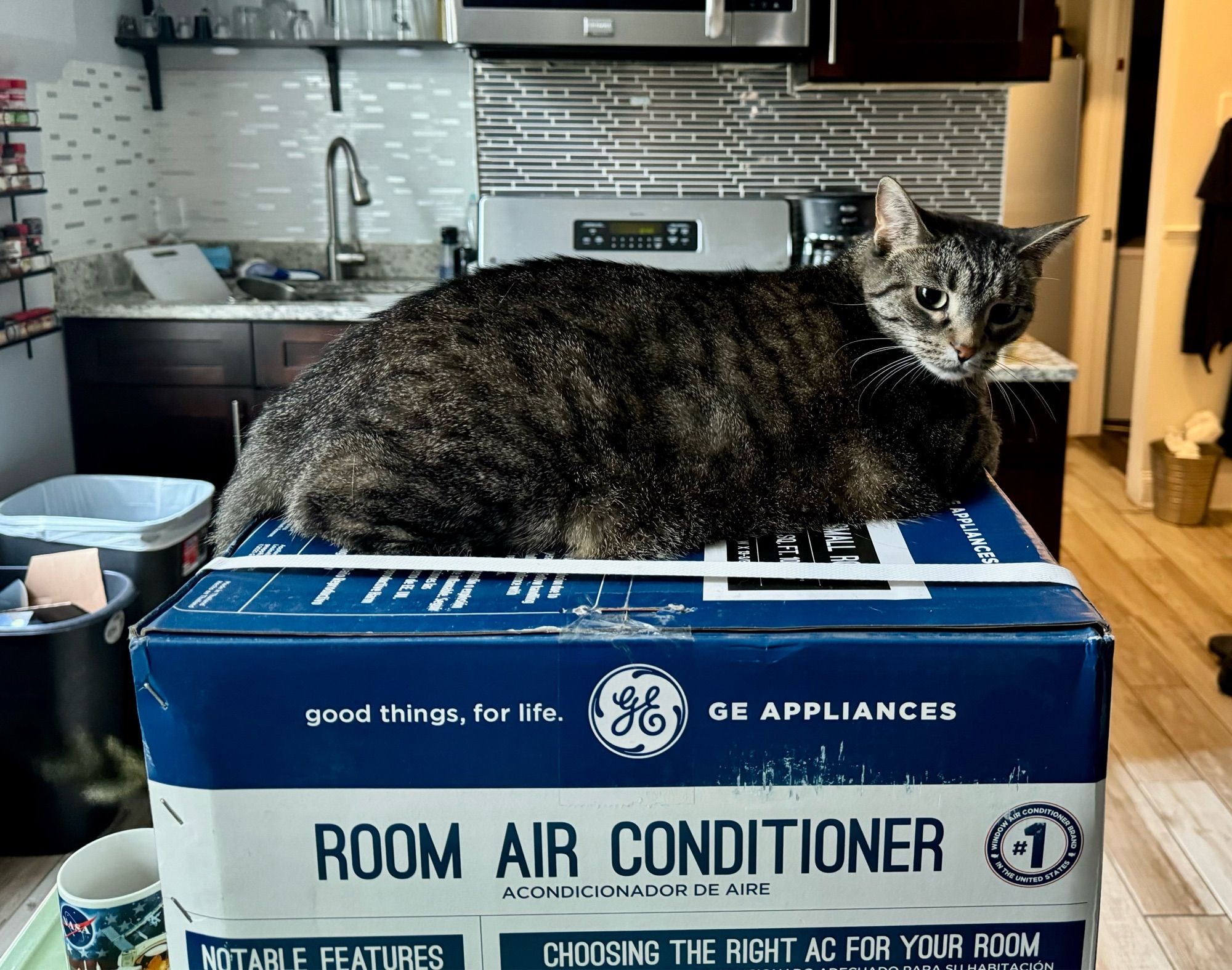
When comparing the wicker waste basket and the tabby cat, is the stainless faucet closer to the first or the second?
the tabby cat

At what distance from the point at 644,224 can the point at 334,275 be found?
946 mm

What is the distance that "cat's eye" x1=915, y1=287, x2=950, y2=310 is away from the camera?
3.29 ft

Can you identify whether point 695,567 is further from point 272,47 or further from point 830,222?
point 272,47

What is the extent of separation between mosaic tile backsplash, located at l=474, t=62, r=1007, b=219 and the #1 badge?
8.16 feet

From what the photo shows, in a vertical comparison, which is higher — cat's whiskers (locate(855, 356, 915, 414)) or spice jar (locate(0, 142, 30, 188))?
spice jar (locate(0, 142, 30, 188))

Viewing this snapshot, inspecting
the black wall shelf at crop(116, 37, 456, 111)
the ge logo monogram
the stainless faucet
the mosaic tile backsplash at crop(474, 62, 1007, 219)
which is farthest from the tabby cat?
the stainless faucet

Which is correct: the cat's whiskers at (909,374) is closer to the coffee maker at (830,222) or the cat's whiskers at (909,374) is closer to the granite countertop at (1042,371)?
the granite countertop at (1042,371)

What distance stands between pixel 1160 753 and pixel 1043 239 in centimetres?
173

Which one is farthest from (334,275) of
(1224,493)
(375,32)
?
(1224,493)

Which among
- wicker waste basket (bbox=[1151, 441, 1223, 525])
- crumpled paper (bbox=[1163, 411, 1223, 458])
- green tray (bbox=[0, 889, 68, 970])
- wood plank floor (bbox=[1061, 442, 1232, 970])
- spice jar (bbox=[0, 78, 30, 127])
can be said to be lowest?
wood plank floor (bbox=[1061, 442, 1232, 970])

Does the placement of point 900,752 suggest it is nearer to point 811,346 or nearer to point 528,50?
point 811,346

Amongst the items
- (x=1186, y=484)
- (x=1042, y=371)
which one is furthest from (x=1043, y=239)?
(x=1186, y=484)

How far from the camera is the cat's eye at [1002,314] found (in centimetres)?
101

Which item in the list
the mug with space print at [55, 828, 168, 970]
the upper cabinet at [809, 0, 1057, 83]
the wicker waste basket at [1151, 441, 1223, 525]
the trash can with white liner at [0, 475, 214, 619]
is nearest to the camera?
the mug with space print at [55, 828, 168, 970]
